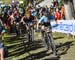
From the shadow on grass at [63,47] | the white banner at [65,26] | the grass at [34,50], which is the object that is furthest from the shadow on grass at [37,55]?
the white banner at [65,26]

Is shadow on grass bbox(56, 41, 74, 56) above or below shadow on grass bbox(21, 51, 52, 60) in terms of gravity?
above

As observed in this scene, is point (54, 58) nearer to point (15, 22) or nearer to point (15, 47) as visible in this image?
point (15, 47)

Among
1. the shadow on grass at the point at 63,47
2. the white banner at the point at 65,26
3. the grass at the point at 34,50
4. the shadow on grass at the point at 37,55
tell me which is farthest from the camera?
the white banner at the point at 65,26

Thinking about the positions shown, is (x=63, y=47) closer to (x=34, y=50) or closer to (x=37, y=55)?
(x=34, y=50)

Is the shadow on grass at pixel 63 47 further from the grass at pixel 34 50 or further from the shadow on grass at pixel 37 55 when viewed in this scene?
the shadow on grass at pixel 37 55

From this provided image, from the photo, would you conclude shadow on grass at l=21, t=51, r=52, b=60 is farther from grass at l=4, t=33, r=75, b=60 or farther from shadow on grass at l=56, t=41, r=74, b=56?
shadow on grass at l=56, t=41, r=74, b=56

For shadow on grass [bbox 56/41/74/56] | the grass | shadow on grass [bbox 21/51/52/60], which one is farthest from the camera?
shadow on grass [bbox 56/41/74/56]

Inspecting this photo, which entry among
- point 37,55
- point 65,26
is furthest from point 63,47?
point 65,26

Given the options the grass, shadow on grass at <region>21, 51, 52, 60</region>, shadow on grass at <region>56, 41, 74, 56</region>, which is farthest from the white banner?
shadow on grass at <region>21, 51, 52, 60</region>

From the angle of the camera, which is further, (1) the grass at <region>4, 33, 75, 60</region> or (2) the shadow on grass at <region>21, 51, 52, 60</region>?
(1) the grass at <region>4, 33, 75, 60</region>

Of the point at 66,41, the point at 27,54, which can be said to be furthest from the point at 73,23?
the point at 27,54

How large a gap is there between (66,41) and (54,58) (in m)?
5.36

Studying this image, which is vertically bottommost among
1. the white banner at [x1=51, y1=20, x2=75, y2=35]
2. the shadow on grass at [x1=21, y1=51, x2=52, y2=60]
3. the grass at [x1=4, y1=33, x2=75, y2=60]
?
the shadow on grass at [x1=21, y1=51, x2=52, y2=60]

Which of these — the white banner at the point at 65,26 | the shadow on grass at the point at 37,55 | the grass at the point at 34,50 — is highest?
the white banner at the point at 65,26
